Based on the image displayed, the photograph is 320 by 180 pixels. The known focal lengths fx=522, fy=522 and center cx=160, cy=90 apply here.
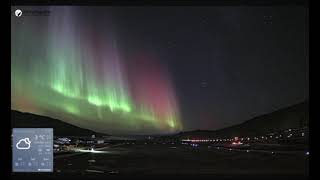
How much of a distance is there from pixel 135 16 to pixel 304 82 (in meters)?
0.69

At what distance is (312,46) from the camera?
202 cm

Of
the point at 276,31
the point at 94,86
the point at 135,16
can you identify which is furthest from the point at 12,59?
the point at 276,31

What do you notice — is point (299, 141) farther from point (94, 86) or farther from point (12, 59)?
point (12, 59)

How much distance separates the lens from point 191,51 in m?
2.04

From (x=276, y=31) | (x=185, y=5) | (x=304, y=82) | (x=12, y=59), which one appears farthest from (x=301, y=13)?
(x=12, y=59)

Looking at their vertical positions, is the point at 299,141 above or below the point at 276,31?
below

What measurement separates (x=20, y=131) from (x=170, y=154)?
57 cm

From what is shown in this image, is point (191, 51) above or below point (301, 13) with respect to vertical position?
below

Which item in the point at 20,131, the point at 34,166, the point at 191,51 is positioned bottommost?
the point at 34,166

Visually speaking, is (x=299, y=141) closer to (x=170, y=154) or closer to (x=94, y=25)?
(x=170, y=154)
